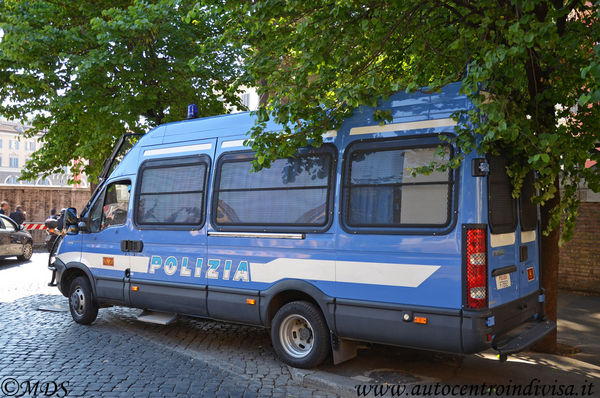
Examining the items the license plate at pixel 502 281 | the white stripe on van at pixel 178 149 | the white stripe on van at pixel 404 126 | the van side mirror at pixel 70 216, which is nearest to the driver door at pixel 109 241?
the van side mirror at pixel 70 216

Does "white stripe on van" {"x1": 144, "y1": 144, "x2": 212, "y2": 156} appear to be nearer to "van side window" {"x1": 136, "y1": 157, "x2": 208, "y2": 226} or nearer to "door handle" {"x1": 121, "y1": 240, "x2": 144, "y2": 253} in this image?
"van side window" {"x1": 136, "y1": 157, "x2": 208, "y2": 226}

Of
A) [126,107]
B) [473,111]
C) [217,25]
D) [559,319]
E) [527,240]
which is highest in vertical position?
[217,25]

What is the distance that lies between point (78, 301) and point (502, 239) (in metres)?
6.38

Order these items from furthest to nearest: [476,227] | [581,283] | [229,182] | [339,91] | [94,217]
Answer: [581,283]
[94,217]
[229,182]
[339,91]
[476,227]

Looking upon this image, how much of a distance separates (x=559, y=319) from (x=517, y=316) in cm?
378

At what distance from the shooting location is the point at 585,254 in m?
11.0

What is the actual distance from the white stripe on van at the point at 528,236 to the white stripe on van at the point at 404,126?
164 cm

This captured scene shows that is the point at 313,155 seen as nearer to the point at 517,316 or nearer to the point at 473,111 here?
the point at 473,111

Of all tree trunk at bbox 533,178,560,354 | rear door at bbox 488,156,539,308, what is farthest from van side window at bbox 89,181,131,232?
tree trunk at bbox 533,178,560,354

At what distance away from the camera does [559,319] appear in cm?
882

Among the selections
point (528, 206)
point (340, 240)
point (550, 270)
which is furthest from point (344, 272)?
point (550, 270)

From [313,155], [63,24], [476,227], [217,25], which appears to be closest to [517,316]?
[476,227]

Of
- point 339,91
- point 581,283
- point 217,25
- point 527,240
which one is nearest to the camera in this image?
point 339,91

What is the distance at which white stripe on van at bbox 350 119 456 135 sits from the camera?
208 inches
